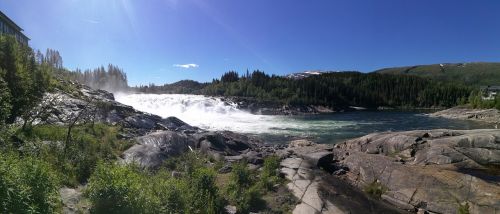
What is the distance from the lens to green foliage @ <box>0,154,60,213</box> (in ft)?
22.5

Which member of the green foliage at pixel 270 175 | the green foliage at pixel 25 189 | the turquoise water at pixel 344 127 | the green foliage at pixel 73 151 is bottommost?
the turquoise water at pixel 344 127

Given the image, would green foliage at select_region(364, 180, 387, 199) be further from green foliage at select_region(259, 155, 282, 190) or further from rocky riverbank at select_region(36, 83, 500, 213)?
green foliage at select_region(259, 155, 282, 190)

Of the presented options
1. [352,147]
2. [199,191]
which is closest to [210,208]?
[199,191]

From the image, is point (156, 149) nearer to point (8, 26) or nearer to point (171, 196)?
point (171, 196)

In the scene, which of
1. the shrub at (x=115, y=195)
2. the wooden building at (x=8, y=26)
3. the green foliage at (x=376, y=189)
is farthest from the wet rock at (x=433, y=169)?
the wooden building at (x=8, y=26)

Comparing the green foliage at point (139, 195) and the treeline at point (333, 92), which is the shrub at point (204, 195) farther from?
the treeline at point (333, 92)

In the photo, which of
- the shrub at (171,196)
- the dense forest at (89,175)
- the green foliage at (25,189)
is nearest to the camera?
the green foliage at (25,189)

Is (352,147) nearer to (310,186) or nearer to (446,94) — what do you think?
(310,186)

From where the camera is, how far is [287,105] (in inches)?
5153

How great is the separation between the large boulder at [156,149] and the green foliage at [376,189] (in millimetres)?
11726

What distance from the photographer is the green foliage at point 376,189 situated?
59.8 feet

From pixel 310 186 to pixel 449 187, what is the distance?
669 cm

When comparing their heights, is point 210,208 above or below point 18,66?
Result: below

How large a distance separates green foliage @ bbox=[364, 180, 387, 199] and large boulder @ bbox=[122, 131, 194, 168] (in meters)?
11.7
